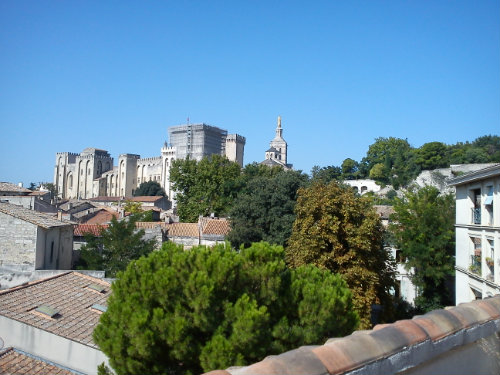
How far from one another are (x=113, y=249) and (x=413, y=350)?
22.2 m

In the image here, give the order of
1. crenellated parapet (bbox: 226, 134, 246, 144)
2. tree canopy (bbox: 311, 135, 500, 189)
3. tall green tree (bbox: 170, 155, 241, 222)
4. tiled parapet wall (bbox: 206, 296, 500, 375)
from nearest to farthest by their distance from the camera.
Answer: tiled parapet wall (bbox: 206, 296, 500, 375)
tall green tree (bbox: 170, 155, 241, 222)
tree canopy (bbox: 311, 135, 500, 189)
crenellated parapet (bbox: 226, 134, 246, 144)

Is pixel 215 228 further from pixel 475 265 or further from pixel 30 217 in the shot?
pixel 475 265

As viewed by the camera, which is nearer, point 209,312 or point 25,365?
point 209,312

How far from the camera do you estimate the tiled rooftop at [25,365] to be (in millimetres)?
9216

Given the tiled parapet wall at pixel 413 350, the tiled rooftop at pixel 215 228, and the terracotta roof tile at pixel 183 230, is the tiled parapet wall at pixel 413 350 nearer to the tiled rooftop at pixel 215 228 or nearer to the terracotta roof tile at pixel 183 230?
the tiled rooftop at pixel 215 228

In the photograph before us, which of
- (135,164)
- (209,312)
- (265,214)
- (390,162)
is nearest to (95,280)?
(209,312)

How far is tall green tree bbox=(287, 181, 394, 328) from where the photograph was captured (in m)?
17.5

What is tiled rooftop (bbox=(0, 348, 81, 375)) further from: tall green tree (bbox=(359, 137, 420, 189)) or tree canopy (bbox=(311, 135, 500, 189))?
tall green tree (bbox=(359, 137, 420, 189))

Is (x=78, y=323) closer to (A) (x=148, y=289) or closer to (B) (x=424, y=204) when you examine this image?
(A) (x=148, y=289)

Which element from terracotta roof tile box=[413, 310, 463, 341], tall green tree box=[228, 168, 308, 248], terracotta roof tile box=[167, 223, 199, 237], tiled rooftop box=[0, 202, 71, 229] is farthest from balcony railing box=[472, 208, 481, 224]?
terracotta roof tile box=[167, 223, 199, 237]

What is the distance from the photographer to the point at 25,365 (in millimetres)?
9492

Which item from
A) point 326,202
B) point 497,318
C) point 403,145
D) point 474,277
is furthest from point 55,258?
point 403,145

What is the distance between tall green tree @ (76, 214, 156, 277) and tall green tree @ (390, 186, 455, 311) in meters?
15.1

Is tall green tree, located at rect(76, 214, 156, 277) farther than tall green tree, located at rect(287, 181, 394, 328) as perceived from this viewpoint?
Yes
